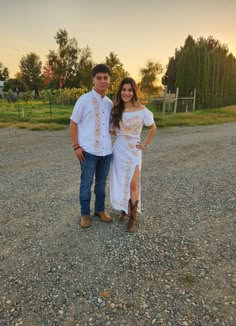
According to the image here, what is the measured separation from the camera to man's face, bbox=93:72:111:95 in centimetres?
280

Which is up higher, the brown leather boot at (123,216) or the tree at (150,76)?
the tree at (150,76)

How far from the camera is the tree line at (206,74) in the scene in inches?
817

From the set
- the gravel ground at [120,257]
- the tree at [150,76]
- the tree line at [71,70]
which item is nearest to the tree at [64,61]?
the tree line at [71,70]

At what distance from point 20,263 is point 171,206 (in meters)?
2.21

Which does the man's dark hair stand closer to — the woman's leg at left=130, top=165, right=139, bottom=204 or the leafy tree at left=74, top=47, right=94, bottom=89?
the woman's leg at left=130, top=165, right=139, bottom=204

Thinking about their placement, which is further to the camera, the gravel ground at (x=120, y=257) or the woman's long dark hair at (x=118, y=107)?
the woman's long dark hair at (x=118, y=107)

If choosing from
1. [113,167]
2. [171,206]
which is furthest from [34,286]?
[171,206]

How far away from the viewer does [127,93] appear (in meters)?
2.88

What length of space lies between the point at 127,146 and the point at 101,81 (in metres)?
0.76

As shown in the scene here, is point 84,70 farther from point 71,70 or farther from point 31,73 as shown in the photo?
point 31,73

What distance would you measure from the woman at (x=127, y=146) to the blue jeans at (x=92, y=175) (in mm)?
119

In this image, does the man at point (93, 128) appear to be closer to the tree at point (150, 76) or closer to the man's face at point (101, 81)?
the man's face at point (101, 81)

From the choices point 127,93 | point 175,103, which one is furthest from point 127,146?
point 175,103

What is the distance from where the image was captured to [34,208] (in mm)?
3809
